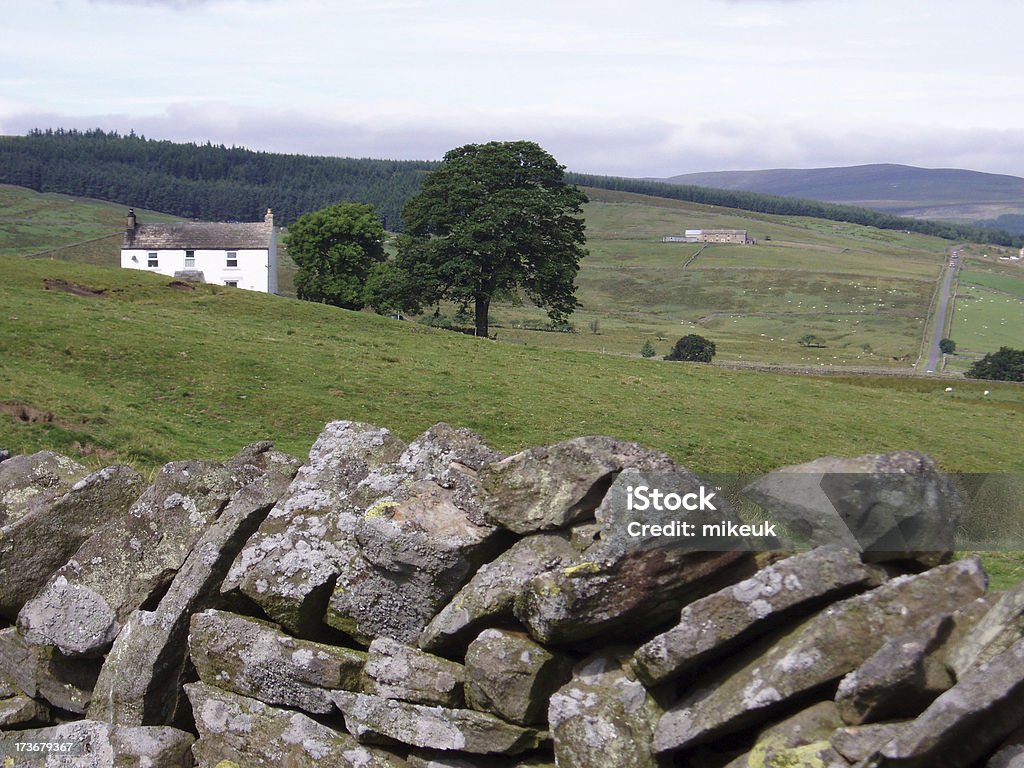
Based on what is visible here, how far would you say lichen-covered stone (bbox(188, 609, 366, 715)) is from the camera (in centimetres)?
910

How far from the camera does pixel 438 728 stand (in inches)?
329

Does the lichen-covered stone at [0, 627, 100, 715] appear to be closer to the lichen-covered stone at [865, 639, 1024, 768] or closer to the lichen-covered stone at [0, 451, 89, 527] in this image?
the lichen-covered stone at [0, 451, 89, 527]

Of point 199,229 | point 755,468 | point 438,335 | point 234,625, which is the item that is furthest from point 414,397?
point 199,229

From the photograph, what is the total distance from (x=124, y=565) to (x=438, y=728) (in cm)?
459

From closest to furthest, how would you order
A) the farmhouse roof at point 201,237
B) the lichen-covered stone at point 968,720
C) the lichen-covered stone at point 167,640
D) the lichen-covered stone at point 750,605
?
the lichen-covered stone at point 968,720, the lichen-covered stone at point 750,605, the lichen-covered stone at point 167,640, the farmhouse roof at point 201,237

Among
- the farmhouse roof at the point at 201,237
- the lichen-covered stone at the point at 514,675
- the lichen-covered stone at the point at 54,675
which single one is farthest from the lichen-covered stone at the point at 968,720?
the farmhouse roof at the point at 201,237

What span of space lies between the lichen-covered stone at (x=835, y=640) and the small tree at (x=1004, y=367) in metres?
96.6

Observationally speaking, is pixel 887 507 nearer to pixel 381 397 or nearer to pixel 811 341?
pixel 381 397

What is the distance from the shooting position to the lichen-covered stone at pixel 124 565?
416 inches

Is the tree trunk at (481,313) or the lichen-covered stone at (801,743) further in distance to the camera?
the tree trunk at (481,313)

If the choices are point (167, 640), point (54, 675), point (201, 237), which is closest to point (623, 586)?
point (167, 640)

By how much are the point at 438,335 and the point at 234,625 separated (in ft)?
151

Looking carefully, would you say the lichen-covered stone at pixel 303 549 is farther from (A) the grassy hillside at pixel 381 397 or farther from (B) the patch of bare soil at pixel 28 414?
(B) the patch of bare soil at pixel 28 414

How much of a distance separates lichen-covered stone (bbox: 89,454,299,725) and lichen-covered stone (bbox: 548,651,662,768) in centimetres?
420
